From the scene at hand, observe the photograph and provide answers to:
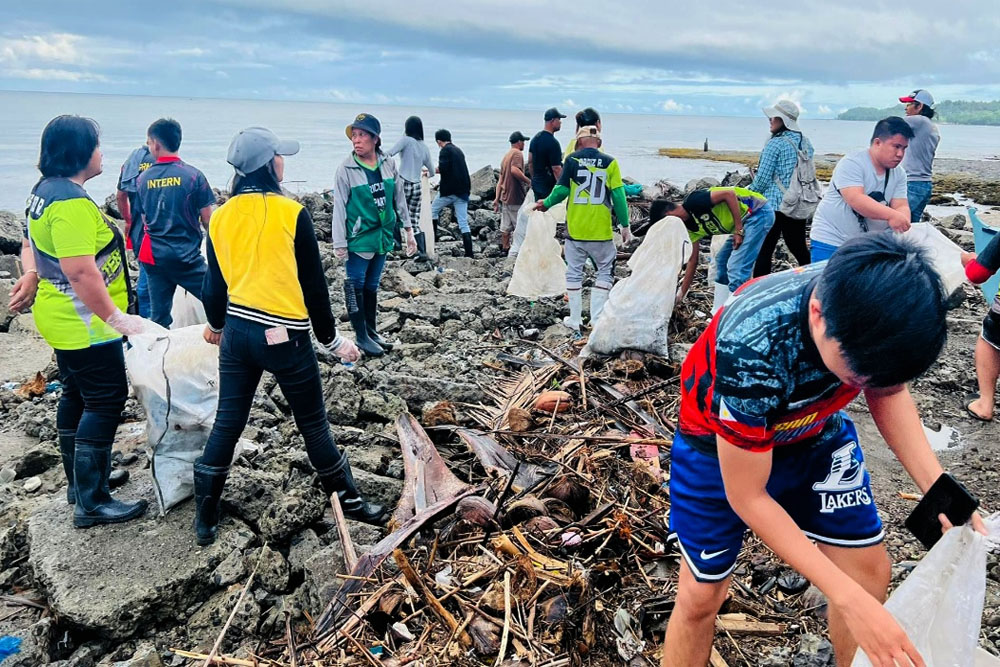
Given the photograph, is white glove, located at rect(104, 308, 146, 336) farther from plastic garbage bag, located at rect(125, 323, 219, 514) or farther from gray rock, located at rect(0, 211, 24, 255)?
gray rock, located at rect(0, 211, 24, 255)

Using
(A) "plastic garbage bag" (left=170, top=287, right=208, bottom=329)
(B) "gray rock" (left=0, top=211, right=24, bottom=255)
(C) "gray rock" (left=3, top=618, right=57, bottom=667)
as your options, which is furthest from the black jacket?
(C) "gray rock" (left=3, top=618, right=57, bottom=667)

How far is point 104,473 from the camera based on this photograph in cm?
336

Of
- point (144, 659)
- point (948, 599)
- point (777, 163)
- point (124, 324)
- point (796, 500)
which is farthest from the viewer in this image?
point (777, 163)

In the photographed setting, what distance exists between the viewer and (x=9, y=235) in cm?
1063

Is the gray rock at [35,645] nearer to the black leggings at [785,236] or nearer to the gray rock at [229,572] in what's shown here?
the gray rock at [229,572]

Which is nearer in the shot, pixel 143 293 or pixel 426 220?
pixel 143 293

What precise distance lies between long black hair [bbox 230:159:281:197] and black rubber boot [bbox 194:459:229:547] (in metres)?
1.31

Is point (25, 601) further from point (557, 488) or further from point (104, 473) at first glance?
point (557, 488)

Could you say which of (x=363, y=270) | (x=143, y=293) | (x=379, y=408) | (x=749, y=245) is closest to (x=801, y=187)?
(x=749, y=245)

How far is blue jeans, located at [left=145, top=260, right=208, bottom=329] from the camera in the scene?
16.1 feet

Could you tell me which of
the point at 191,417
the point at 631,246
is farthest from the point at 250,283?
the point at 631,246

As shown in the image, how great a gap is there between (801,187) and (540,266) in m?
2.86

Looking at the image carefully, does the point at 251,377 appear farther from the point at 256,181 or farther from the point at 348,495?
the point at 256,181

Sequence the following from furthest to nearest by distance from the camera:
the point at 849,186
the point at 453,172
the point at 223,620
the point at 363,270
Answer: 1. the point at 453,172
2. the point at 363,270
3. the point at 849,186
4. the point at 223,620
